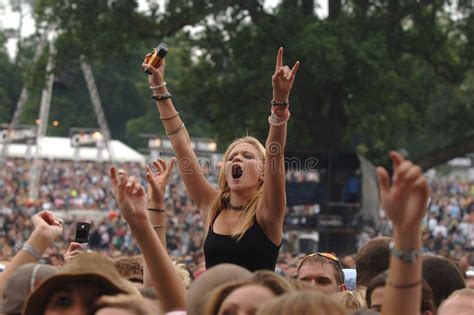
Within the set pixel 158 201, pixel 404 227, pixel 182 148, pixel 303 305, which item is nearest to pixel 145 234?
pixel 303 305

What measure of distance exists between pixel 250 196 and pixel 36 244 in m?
1.23

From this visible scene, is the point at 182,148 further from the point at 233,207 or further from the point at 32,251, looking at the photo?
the point at 32,251

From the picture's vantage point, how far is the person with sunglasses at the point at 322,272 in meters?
5.88

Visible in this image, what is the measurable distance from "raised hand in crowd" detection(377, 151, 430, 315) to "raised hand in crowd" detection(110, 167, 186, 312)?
85 cm

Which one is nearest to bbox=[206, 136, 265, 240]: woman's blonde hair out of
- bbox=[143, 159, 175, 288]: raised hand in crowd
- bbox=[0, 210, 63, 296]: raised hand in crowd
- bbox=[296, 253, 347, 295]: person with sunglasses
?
bbox=[143, 159, 175, 288]: raised hand in crowd

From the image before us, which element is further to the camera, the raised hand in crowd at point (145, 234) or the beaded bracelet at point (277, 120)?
the beaded bracelet at point (277, 120)

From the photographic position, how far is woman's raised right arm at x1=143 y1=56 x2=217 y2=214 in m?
6.05

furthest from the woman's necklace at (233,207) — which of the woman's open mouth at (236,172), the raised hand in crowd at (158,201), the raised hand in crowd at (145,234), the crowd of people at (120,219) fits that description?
the crowd of people at (120,219)

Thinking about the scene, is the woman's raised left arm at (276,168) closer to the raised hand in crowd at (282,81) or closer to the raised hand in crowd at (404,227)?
the raised hand in crowd at (282,81)

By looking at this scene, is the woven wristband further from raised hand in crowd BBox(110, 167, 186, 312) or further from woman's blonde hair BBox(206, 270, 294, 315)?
woman's blonde hair BBox(206, 270, 294, 315)

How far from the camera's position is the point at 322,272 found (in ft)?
19.4

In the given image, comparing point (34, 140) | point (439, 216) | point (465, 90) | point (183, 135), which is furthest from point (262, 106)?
point (34, 140)

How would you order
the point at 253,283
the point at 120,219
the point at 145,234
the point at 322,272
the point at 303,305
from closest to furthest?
the point at 303,305, the point at 253,283, the point at 145,234, the point at 322,272, the point at 120,219

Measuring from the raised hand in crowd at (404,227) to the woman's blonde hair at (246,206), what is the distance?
201 centimetres
